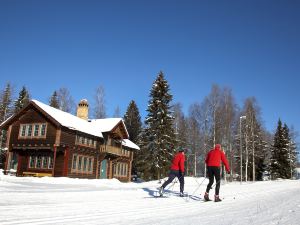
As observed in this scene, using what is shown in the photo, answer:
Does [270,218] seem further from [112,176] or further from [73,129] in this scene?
[112,176]

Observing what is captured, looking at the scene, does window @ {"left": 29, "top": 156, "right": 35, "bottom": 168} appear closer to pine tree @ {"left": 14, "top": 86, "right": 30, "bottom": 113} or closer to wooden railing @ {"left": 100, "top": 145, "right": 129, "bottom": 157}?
wooden railing @ {"left": 100, "top": 145, "right": 129, "bottom": 157}

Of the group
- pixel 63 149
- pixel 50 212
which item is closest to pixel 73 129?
pixel 63 149

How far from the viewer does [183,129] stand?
5569 cm

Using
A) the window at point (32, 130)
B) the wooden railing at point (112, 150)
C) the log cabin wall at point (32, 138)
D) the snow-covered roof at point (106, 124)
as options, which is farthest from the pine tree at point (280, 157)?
the window at point (32, 130)

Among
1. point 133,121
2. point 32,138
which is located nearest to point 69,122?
point 32,138

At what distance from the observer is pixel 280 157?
5416cm

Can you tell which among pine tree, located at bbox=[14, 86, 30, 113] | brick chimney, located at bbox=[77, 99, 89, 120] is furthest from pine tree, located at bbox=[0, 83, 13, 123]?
brick chimney, located at bbox=[77, 99, 89, 120]

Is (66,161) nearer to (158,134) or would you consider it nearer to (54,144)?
(54,144)

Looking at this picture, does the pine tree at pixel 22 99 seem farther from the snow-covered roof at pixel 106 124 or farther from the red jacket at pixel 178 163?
the red jacket at pixel 178 163

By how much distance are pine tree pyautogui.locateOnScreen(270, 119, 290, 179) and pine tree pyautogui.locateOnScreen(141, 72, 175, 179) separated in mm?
20040

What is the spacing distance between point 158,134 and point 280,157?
2358 centimetres

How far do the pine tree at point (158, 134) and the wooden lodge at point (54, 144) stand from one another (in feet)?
13.6

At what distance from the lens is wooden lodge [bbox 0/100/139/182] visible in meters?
34.4

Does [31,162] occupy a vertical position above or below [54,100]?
below
